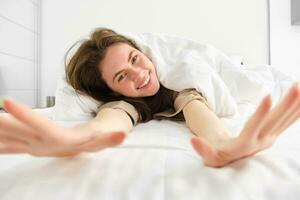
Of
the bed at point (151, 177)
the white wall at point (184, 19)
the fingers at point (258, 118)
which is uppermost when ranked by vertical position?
the white wall at point (184, 19)

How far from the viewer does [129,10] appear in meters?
2.88

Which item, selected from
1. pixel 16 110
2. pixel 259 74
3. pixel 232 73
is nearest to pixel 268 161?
pixel 16 110

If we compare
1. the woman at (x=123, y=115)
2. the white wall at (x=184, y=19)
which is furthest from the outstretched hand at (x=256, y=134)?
the white wall at (x=184, y=19)

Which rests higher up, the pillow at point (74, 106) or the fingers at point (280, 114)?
the fingers at point (280, 114)

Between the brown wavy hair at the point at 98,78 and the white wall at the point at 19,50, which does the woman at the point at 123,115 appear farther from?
the white wall at the point at 19,50

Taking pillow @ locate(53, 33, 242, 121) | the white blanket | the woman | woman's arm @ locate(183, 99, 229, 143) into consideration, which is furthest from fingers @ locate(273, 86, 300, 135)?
pillow @ locate(53, 33, 242, 121)

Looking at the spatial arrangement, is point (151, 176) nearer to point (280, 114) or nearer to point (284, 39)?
point (280, 114)

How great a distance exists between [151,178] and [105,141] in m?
0.07

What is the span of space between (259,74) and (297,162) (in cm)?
103

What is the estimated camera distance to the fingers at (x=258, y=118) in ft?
1.17

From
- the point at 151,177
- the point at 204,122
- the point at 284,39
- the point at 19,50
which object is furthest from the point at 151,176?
the point at 284,39

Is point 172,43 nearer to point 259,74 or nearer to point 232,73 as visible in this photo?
point 232,73

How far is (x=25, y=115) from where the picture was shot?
358 millimetres

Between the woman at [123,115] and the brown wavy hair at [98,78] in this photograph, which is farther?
the brown wavy hair at [98,78]
